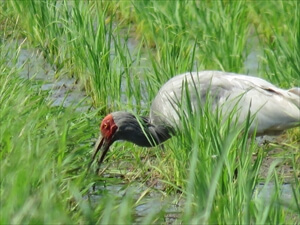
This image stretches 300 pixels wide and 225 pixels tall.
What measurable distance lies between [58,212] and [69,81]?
3.88m

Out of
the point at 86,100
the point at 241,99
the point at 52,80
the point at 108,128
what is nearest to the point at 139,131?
the point at 108,128

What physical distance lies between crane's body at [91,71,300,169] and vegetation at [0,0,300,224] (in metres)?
0.11

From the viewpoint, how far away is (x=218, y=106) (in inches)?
226

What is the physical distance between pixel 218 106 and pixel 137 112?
2.52ft

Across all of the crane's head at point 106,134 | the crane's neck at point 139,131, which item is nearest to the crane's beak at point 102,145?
the crane's head at point 106,134

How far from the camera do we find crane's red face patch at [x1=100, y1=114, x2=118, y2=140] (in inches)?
223

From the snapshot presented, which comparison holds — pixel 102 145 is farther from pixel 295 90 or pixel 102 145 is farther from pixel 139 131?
pixel 295 90

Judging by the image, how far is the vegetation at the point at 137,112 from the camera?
3.68m

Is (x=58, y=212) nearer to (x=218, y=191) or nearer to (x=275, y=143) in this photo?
(x=218, y=191)

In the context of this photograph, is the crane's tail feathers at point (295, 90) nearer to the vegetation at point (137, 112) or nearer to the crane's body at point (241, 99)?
the crane's body at point (241, 99)

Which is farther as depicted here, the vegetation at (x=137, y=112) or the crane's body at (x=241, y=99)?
the crane's body at (x=241, y=99)

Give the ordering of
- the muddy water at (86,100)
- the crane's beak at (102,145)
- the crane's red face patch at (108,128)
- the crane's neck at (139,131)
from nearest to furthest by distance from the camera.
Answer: the muddy water at (86,100) < the crane's beak at (102,145) < the crane's red face patch at (108,128) < the crane's neck at (139,131)

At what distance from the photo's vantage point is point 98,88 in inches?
253

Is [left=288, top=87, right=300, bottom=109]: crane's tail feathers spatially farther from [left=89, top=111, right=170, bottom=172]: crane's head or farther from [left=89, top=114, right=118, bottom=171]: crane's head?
[left=89, top=114, right=118, bottom=171]: crane's head
